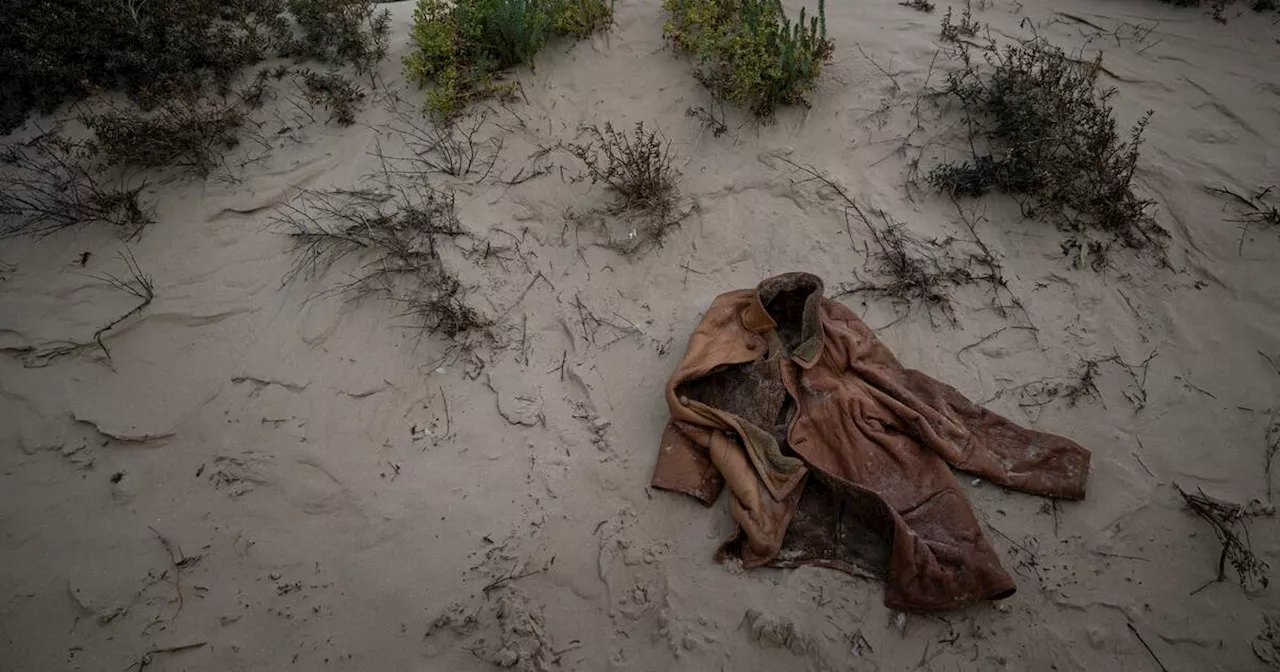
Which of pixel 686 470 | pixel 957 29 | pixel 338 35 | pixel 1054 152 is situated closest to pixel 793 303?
pixel 686 470

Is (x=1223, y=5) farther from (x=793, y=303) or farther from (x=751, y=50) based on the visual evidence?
(x=793, y=303)

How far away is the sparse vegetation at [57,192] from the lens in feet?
13.3

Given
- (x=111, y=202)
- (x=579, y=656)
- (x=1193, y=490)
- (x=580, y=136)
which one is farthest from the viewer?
(x=580, y=136)

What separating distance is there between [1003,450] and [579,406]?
80.7 inches

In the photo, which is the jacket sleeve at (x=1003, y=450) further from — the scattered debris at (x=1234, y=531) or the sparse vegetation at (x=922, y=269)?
the sparse vegetation at (x=922, y=269)

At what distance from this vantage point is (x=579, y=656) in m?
2.65

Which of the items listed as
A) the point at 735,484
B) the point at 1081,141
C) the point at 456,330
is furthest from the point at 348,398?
the point at 1081,141

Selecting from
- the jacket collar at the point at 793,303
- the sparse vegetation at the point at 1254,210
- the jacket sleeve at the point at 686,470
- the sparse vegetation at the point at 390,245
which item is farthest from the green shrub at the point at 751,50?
the sparse vegetation at the point at 1254,210

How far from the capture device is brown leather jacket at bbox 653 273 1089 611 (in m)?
2.66

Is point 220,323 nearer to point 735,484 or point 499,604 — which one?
point 499,604

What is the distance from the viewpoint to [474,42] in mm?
4523

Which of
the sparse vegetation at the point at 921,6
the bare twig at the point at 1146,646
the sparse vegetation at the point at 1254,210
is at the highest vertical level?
the sparse vegetation at the point at 921,6

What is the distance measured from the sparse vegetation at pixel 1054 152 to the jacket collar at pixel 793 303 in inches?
50.4

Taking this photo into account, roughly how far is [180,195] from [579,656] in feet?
12.7
